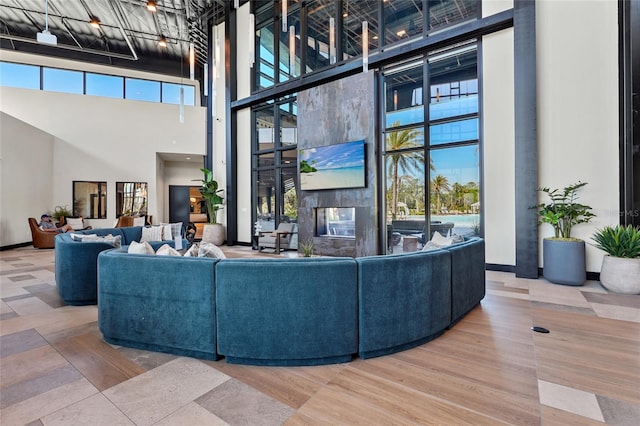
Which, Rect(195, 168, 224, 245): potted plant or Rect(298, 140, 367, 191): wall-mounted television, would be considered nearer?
Rect(298, 140, 367, 191): wall-mounted television

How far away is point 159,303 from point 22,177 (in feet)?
32.4

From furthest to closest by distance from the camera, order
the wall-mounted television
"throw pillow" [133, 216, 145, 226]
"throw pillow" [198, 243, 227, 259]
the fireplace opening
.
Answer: "throw pillow" [133, 216, 145, 226] < the fireplace opening < the wall-mounted television < "throw pillow" [198, 243, 227, 259]

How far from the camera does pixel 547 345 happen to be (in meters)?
2.51

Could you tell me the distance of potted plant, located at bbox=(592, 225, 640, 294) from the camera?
390cm

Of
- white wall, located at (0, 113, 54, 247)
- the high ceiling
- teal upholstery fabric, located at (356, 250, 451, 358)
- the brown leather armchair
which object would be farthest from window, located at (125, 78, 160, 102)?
teal upholstery fabric, located at (356, 250, 451, 358)

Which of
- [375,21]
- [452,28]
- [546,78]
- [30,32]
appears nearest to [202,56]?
[30,32]

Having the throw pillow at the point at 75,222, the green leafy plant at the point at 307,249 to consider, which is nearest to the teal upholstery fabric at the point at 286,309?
the green leafy plant at the point at 307,249

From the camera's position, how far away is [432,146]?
241 inches

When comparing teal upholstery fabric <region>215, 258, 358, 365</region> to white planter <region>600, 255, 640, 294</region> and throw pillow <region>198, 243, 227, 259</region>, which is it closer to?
throw pillow <region>198, 243, 227, 259</region>

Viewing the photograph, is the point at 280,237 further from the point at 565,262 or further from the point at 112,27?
the point at 112,27

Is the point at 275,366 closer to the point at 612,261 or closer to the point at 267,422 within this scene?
the point at 267,422

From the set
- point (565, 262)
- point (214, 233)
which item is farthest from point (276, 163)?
point (565, 262)

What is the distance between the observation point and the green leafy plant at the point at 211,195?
9.38m

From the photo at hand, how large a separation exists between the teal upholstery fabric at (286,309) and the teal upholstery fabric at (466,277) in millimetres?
1228
